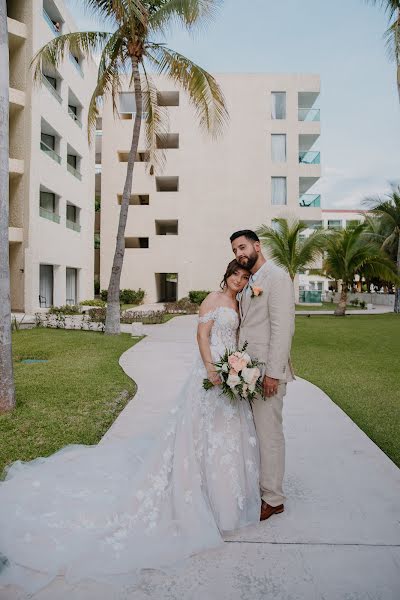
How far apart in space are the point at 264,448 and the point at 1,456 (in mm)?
2776

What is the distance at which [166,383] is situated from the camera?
→ 7980 millimetres

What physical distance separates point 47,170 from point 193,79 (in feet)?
46.0

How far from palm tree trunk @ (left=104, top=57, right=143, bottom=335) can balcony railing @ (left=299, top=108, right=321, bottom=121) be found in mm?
24780

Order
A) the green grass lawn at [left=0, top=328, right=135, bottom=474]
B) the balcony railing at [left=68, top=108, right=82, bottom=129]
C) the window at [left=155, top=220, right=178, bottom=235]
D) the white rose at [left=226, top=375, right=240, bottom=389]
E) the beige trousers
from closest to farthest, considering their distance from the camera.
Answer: the white rose at [left=226, top=375, right=240, bottom=389], the beige trousers, the green grass lawn at [left=0, top=328, right=135, bottom=474], the balcony railing at [left=68, top=108, right=82, bottom=129], the window at [left=155, top=220, right=178, bottom=235]

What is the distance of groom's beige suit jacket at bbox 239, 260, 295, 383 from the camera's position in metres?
3.30

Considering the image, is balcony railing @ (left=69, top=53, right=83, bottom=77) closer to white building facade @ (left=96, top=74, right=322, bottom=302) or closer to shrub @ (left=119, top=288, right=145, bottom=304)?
white building facade @ (left=96, top=74, right=322, bottom=302)

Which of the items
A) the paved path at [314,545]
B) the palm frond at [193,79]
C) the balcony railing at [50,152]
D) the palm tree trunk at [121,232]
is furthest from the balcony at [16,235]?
the paved path at [314,545]

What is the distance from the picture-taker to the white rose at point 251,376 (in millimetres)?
3105

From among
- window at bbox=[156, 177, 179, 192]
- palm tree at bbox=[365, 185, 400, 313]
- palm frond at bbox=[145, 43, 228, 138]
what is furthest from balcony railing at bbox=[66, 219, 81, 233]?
palm tree at bbox=[365, 185, 400, 313]

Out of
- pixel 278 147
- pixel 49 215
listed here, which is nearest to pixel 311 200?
pixel 278 147

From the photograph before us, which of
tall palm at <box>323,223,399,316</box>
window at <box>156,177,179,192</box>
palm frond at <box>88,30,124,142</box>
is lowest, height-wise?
tall palm at <box>323,223,399,316</box>

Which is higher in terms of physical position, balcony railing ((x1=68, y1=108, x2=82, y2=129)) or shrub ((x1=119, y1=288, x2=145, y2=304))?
balcony railing ((x1=68, y1=108, x2=82, y2=129))

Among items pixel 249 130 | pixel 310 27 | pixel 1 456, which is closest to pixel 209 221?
pixel 249 130

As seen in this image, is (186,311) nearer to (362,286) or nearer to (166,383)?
(166,383)
